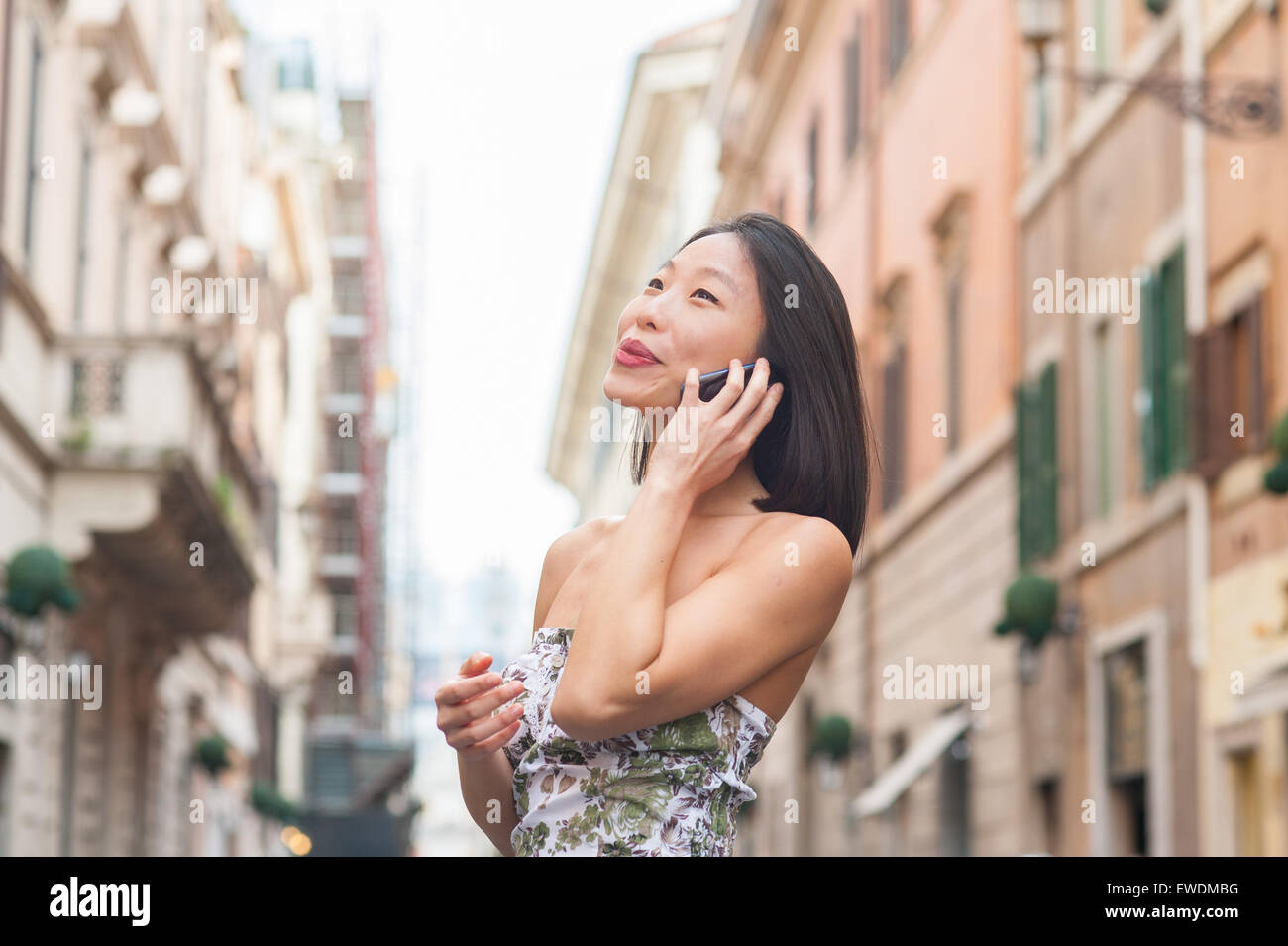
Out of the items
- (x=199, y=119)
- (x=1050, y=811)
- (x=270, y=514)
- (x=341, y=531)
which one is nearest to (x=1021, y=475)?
(x=1050, y=811)

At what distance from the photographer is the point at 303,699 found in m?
58.8

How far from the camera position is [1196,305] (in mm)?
14359

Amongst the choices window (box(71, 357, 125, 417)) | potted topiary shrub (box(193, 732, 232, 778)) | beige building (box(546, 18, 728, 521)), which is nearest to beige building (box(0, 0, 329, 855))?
window (box(71, 357, 125, 417))

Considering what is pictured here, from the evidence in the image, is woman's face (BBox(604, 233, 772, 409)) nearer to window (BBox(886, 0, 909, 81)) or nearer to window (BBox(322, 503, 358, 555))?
window (BBox(886, 0, 909, 81))

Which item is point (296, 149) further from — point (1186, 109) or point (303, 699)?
point (1186, 109)

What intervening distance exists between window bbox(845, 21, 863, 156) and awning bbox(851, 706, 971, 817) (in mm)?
8867

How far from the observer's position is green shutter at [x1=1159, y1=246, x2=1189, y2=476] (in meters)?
14.6

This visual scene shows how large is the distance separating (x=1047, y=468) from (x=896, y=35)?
8709 mm

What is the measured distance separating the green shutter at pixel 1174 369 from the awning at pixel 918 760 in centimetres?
560

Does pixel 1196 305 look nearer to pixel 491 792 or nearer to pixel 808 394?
pixel 808 394

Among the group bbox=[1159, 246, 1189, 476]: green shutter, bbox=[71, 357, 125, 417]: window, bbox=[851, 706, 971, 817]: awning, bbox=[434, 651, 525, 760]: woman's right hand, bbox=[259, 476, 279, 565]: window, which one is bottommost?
bbox=[434, 651, 525, 760]: woman's right hand

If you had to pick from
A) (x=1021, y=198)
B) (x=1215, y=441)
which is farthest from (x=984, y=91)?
(x=1215, y=441)

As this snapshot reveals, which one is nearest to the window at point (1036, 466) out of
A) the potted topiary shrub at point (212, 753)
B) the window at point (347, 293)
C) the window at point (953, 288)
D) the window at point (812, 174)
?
the window at point (953, 288)

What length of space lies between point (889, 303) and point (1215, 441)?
12274 millimetres
